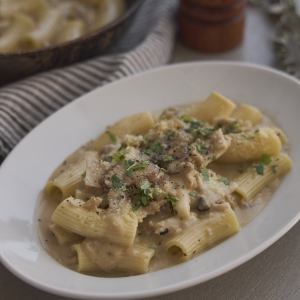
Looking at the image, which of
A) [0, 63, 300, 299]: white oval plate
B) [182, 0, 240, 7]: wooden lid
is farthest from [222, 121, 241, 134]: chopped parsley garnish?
[182, 0, 240, 7]: wooden lid

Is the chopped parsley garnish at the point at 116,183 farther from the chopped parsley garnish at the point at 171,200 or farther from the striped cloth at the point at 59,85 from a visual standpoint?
the striped cloth at the point at 59,85

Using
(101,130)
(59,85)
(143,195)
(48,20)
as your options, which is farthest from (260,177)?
(48,20)

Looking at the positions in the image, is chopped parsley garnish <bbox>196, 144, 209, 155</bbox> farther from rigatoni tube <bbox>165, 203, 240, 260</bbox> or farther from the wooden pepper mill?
the wooden pepper mill

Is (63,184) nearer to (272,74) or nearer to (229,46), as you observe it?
(272,74)

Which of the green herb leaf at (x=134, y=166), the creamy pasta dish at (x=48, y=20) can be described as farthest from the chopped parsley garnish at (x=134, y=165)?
the creamy pasta dish at (x=48, y=20)

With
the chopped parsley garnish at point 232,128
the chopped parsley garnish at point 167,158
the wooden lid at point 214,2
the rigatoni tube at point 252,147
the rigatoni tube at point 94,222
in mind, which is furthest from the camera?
the wooden lid at point 214,2

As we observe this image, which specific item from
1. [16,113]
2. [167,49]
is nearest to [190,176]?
[16,113]
